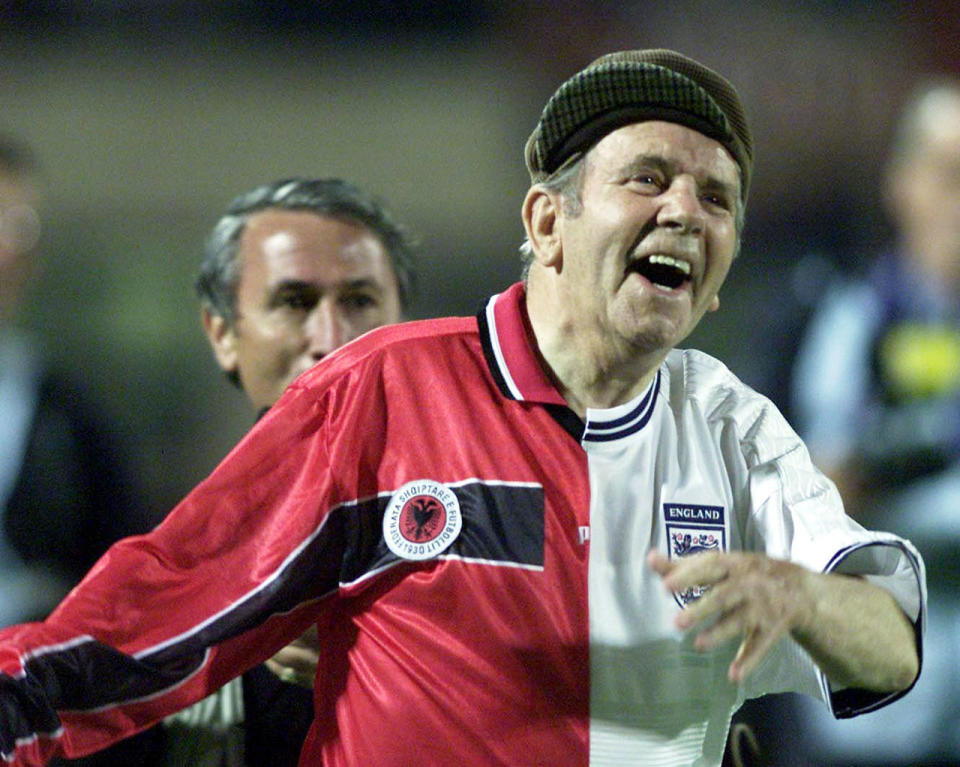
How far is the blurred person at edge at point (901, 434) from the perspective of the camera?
12.1ft

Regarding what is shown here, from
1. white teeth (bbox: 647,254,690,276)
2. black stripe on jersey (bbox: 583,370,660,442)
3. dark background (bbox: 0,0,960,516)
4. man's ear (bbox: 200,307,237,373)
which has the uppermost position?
dark background (bbox: 0,0,960,516)

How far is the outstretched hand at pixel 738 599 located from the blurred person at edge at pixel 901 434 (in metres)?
2.32

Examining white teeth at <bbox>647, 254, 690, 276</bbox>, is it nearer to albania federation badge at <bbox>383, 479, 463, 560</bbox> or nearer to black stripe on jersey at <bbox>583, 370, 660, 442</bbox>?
black stripe on jersey at <bbox>583, 370, 660, 442</bbox>

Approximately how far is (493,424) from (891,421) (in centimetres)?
226

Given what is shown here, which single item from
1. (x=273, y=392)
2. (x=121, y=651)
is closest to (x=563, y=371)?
(x=121, y=651)

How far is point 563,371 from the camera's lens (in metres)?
1.82

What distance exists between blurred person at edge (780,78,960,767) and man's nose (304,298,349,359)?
1.59 meters

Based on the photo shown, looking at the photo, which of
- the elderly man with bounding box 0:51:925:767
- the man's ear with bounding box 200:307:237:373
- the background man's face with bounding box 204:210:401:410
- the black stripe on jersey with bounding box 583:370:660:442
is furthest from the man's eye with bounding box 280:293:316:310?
the black stripe on jersey with bounding box 583:370:660:442

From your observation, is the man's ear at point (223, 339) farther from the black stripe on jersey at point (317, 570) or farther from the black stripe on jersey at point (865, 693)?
the black stripe on jersey at point (865, 693)

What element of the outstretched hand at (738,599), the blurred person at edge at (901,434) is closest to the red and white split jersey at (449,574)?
the outstretched hand at (738,599)

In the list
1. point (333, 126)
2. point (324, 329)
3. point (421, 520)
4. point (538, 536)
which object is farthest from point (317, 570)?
point (333, 126)

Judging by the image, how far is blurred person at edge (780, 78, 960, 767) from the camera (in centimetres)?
369

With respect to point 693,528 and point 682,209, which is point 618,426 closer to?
point 693,528

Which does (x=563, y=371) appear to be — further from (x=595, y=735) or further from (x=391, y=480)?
(x=595, y=735)
